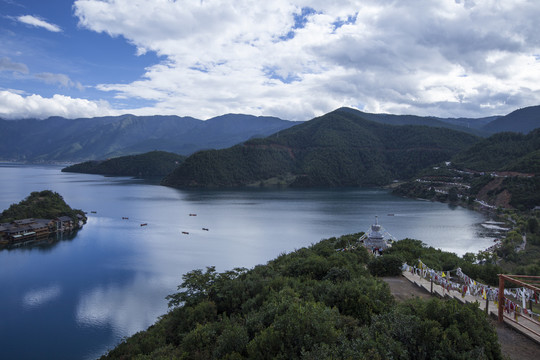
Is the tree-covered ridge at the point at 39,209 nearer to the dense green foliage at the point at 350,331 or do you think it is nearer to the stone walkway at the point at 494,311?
the dense green foliage at the point at 350,331

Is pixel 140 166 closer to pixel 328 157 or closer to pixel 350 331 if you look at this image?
pixel 328 157

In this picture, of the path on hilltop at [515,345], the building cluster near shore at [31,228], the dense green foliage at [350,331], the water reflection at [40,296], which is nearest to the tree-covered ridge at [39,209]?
the building cluster near shore at [31,228]

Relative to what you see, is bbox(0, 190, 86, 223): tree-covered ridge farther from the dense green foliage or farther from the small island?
the dense green foliage

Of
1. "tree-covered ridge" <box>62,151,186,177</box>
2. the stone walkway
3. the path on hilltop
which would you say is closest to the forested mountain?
"tree-covered ridge" <box>62,151,186,177</box>

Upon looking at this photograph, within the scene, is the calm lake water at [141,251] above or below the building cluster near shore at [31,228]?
below

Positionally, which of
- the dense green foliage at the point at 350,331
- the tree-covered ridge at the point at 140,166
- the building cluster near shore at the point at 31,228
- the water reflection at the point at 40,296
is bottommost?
the water reflection at the point at 40,296

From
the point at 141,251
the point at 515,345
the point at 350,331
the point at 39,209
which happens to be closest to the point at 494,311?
the point at 515,345
